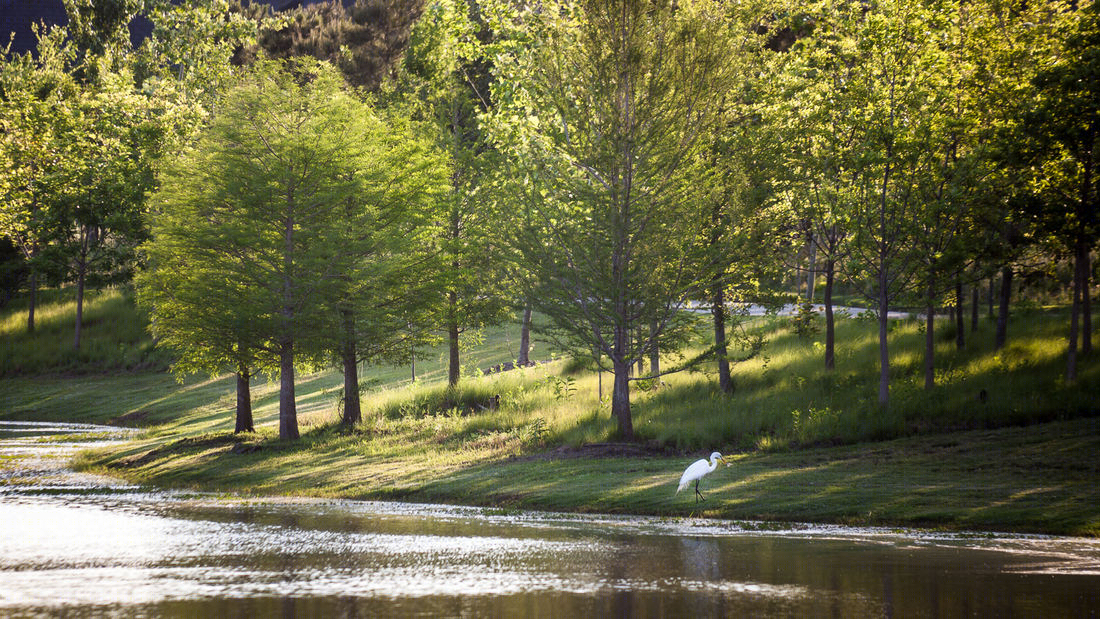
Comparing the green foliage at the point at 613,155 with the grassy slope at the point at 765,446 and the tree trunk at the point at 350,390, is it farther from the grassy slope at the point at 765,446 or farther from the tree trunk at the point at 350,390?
the tree trunk at the point at 350,390

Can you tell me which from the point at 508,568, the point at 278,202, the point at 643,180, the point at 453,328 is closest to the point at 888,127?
the point at 643,180

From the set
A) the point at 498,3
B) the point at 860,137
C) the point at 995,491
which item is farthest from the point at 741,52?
the point at 995,491

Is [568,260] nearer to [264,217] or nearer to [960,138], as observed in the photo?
[264,217]

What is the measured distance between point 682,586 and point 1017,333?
23551 millimetres

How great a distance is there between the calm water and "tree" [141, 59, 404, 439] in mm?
11287

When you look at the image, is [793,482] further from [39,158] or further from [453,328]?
[39,158]

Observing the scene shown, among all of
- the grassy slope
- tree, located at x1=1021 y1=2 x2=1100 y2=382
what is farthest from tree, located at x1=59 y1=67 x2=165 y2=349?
tree, located at x1=1021 y1=2 x2=1100 y2=382

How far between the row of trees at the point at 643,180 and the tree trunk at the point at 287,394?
0.31ft

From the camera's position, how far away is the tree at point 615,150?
2189cm

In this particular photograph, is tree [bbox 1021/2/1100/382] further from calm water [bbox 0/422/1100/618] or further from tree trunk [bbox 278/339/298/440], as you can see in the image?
tree trunk [bbox 278/339/298/440]

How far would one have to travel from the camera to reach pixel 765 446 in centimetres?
2139

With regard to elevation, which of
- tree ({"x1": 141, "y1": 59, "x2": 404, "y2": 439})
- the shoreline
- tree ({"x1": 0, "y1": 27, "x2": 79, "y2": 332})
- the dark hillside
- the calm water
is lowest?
Answer: the shoreline

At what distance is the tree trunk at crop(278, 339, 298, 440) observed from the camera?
28.0m

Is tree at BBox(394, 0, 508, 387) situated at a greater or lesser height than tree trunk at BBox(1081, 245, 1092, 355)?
greater
